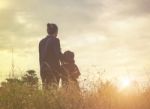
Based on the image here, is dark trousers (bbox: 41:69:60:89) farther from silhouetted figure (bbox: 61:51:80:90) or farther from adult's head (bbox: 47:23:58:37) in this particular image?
adult's head (bbox: 47:23:58:37)

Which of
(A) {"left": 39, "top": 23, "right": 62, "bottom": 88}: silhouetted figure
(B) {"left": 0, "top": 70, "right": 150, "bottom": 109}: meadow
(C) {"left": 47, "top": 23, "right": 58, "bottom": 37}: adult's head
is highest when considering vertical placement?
(C) {"left": 47, "top": 23, "right": 58, "bottom": 37}: adult's head

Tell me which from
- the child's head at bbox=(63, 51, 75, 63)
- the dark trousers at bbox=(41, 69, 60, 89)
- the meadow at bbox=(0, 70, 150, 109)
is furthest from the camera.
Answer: the child's head at bbox=(63, 51, 75, 63)

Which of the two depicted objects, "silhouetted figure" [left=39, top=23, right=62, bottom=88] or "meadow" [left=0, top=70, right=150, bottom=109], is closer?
"meadow" [left=0, top=70, right=150, bottom=109]

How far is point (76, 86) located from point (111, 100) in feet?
3.46

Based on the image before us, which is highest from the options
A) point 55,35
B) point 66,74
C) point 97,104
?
point 55,35

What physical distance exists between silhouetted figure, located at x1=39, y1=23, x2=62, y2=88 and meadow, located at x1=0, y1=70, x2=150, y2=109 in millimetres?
747

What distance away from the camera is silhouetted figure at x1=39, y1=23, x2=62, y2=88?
13625 millimetres

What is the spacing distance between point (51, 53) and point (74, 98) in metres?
2.11

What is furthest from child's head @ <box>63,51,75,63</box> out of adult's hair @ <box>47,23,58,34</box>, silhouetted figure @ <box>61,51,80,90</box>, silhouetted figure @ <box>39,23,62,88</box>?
adult's hair @ <box>47,23,58,34</box>

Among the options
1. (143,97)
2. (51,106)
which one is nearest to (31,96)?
(51,106)

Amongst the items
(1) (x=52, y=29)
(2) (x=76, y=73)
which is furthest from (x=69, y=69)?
(1) (x=52, y=29)

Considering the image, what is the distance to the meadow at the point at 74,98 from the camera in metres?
11.8

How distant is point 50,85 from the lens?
13602 mm

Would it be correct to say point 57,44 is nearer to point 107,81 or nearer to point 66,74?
point 66,74
